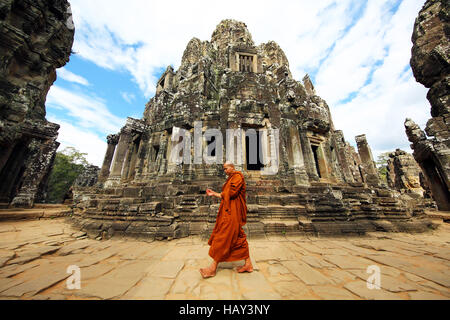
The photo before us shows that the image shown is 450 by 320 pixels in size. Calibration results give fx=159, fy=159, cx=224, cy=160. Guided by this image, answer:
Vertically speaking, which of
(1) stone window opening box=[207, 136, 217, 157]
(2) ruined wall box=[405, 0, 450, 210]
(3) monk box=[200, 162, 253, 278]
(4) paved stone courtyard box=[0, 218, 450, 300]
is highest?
(2) ruined wall box=[405, 0, 450, 210]

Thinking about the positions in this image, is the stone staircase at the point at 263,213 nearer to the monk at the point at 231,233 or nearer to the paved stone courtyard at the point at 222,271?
the paved stone courtyard at the point at 222,271

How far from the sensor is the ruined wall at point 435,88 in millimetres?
8398

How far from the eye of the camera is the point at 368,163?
387 inches

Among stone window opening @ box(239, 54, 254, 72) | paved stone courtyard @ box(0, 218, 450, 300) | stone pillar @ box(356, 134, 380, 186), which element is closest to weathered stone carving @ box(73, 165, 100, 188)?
paved stone courtyard @ box(0, 218, 450, 300)

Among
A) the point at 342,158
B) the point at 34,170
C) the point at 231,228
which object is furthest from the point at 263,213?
the point at 34,170

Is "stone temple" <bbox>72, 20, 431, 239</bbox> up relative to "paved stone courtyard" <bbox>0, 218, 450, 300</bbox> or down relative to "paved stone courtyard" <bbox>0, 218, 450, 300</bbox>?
up

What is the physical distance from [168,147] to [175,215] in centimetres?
500

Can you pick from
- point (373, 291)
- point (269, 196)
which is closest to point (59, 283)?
point (373, 291)

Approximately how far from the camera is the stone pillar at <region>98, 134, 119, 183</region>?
11.4 m

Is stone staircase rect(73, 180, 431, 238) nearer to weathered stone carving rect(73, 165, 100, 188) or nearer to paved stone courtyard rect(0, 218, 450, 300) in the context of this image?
paved stone courtyard rect(0, 218, 450, 300)

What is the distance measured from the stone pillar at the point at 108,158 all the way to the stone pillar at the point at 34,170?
282cm

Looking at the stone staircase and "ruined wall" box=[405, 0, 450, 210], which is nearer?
the stone staircase

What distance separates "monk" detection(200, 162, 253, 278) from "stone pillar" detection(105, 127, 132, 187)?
9038mm

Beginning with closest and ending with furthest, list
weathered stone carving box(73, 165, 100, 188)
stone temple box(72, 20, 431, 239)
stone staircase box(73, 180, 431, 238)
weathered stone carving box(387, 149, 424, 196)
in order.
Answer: stone staircase box(73, 180, 431, 238)
stone temple box(72, 20, 431, 239)
weathered stone carving box(387, 149, 424, 196)
weathered stone carving box(73, 165, 100, 188)
